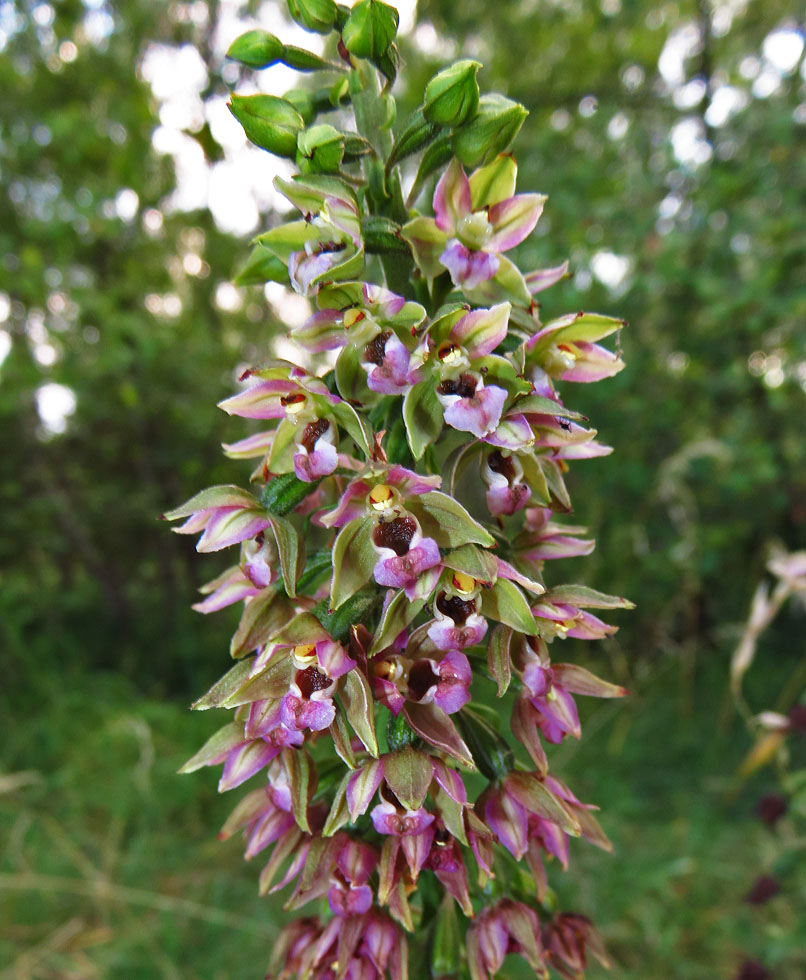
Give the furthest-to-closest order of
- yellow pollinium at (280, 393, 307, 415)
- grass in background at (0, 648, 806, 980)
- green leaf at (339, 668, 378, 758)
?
grass in background at (0, 648, 806, 980) → yellow pollinium at (280, 393, 307, 415) → green leaf at (339, 668, 378, 758)

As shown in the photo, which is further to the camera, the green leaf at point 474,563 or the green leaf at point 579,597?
the green leaf at point 579,597

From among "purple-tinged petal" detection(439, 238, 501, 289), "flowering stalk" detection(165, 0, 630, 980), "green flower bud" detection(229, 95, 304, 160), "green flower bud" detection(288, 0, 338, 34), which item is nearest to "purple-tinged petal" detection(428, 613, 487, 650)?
"flowering stalk" detection(165, 0, 630, 980)

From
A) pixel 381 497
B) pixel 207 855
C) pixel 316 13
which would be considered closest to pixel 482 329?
pixel 381 497

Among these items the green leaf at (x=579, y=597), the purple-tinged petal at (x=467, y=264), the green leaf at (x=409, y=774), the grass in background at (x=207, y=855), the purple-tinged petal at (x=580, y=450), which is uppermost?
the purple-tinged petal at (x=467, y=264)

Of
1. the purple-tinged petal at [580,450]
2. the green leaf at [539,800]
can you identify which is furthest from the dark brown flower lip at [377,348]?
the green leaf at [539,800]

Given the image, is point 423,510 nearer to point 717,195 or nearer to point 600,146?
point 717,195

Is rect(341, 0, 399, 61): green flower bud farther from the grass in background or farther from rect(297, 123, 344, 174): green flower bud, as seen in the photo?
the grass in background

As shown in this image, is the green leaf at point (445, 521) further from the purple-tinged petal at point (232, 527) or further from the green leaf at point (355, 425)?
the purple-tinged petal at point (232, 527)
